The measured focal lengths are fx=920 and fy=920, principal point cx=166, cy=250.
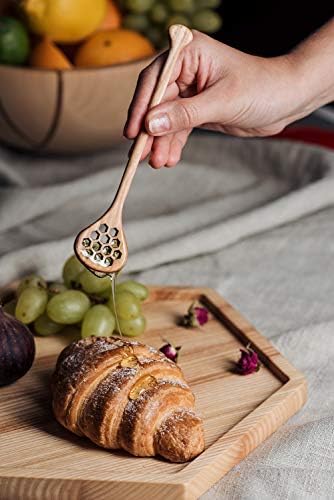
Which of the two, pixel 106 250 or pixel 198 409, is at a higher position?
pixel 106 250

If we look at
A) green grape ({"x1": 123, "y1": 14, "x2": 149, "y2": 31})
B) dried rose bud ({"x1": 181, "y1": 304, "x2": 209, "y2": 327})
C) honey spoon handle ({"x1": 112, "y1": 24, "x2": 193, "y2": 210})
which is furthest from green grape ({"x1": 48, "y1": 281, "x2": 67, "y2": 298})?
green grape ({"x1": 123, "y1": 14, "x2": 149, "y2": 31})

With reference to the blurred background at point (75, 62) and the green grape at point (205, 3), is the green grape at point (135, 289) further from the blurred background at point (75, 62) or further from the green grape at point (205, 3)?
the green grape at point (205, 3)

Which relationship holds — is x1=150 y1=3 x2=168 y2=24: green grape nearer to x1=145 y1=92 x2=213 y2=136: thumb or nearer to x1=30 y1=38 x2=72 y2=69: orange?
x1=30 y1=38 x2=72 y2=69: orange

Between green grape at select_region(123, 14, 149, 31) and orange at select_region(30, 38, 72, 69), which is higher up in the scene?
green grape at select_region(123, 14, 149, 31)

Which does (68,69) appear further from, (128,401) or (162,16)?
(128,401)

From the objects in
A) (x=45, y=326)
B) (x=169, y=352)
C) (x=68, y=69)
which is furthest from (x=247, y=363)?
(x=68, y=69)

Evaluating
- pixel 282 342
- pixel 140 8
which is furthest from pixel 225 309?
pixel 140 8

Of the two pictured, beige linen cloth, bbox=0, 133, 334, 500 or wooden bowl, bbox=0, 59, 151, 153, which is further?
wooden bowl, bbox=0, 59, 151, 153
